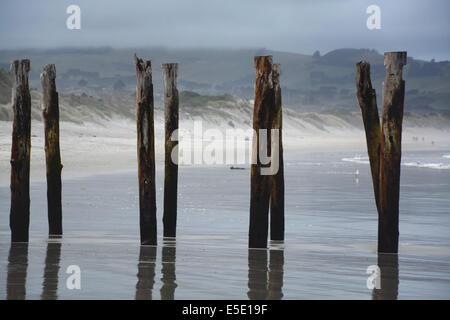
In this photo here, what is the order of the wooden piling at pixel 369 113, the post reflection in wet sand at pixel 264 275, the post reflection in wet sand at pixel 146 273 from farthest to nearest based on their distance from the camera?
the wooden piling at pixel 369 113 < the post reflection in wet sand at pixel 264 275 < the post reflection in wet sand at pixel 146 273

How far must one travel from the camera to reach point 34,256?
11.5 metres

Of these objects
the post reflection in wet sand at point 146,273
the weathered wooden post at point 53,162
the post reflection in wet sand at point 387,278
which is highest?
the weathered wooden post at point 53,162

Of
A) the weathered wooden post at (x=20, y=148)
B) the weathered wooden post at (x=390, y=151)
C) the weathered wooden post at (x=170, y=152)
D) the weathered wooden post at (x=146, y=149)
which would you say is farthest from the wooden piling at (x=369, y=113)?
the weathered wooden post at (x=20, y=148)

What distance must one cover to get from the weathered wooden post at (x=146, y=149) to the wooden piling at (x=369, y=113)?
328 centimetres

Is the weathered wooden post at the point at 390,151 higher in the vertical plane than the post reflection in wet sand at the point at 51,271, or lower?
higher

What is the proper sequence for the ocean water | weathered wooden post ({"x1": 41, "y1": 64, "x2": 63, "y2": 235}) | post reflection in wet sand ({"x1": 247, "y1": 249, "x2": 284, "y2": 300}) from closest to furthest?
post reflection in wet sand ({"x1": 247, "y1": 249, "x2": 284, "y2": 300}), the ocean water, weathered wooden post ({"x1": 41, "y1": 64, "x2": 63, "y2": 235})

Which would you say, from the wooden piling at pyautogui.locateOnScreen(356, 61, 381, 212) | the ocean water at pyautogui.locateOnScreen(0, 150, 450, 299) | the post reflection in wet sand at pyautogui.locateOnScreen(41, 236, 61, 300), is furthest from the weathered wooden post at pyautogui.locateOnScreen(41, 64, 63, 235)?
the wooden piling at pyautogui.locateOnScreen(356, 61, 381, 212)

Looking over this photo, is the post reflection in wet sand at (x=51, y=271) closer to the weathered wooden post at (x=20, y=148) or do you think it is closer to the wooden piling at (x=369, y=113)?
the weathered wooden post at (x=20, y=148)

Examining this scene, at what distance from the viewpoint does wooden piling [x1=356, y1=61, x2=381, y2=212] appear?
42.6ft

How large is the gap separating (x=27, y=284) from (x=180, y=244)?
4.05m

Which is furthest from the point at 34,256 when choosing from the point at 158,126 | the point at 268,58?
the point at 158,126

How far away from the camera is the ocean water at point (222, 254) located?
30.9 ft

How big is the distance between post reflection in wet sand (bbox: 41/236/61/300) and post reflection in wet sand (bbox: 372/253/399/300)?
3541 mm

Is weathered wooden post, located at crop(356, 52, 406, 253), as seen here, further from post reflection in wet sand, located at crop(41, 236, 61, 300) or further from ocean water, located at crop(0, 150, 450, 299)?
post reflection in wet sand, located at crop(41, 236, 61, 300)
